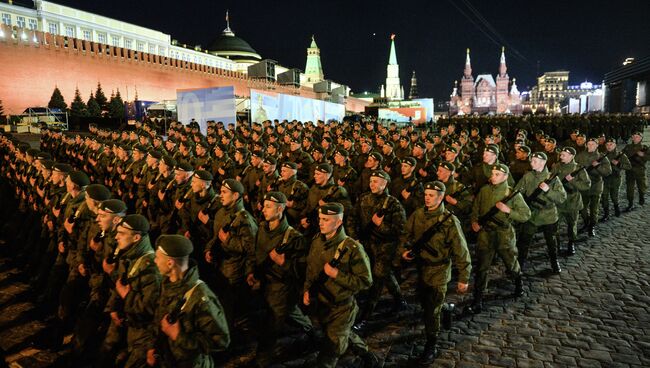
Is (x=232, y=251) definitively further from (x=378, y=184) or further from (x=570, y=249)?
(x=570, y=249)

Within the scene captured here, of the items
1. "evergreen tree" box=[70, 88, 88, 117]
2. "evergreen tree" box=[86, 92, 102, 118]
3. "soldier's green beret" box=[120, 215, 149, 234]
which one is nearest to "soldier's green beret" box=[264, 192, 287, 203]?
"soldier's green beret" box=[120, 215, 149, 234]

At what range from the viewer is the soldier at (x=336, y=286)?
4.11 metres

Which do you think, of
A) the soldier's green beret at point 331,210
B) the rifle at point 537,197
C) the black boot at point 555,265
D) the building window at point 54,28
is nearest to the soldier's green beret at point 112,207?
the soldier's green beret at point 331,210

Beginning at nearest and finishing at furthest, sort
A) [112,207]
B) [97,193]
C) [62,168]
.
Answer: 1. [112,207]
2. [97,193]
3. [62,168]

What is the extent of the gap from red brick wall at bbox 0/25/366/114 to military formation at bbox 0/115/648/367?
1224 inches

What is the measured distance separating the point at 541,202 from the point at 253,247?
476 centimetres

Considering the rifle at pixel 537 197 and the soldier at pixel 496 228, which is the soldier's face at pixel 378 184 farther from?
the rifle at pixel 537 197

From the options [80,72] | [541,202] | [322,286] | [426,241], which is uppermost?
[80,72]

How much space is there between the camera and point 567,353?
504cm

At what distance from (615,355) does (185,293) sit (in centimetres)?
472

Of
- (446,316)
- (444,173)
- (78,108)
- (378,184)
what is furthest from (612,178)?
(78,108)

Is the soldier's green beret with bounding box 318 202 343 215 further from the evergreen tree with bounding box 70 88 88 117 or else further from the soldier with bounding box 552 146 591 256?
the evergreen tree with bounding box 70 88 88 117

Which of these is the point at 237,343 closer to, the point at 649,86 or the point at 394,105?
the point at 394,105

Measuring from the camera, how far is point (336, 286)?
415 centimetres
